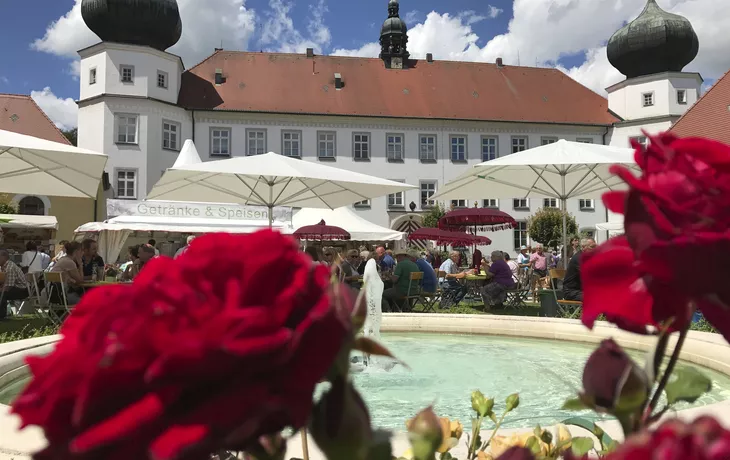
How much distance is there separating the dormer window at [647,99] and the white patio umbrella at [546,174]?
1141 inches

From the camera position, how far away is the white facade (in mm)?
31000

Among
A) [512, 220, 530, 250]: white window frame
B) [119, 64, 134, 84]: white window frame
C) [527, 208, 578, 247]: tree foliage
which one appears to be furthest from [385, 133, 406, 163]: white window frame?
[119, 64, 134, 84]: white window frame

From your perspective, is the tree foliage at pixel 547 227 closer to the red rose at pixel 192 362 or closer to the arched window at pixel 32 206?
the arched window at pixel 32 206

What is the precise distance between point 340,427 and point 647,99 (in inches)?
1601

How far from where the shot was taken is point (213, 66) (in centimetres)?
3634

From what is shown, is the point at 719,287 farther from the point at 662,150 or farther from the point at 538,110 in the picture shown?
the point at 538,110

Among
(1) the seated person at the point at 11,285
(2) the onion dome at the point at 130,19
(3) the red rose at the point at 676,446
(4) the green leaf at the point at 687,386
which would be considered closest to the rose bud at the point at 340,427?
(3) the red rose at the point at 676,446

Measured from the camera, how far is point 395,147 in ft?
115

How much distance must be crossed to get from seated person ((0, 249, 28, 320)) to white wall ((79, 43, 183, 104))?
78.9 ft

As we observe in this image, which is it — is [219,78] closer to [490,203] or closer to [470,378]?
[490,203]

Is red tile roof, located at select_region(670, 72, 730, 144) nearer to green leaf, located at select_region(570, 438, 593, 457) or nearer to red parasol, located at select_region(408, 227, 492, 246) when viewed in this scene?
red parasol, located at select_region(408, 227, 492, 246)

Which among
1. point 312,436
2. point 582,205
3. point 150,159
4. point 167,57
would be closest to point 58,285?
point 312,436

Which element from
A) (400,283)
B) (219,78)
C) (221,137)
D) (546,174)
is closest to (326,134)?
(221,137)

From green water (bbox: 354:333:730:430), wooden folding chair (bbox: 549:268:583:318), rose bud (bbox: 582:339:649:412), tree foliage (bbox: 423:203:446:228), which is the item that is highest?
tree foliage (bbox: 423:203:446:228)
